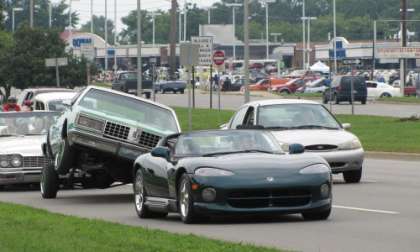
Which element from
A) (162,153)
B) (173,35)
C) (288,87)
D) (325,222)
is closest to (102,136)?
(162,153)

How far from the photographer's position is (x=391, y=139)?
3812 cm

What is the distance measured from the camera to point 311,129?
976 inches

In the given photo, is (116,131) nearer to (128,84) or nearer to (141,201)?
(141,201)

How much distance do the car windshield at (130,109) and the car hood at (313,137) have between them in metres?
3.04

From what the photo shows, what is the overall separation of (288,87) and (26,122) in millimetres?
76608

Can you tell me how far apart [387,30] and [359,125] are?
507 ft

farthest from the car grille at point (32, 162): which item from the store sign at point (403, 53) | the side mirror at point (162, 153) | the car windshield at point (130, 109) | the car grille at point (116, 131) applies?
the store sign at point (403, 53)

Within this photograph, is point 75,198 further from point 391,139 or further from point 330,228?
point 391,139

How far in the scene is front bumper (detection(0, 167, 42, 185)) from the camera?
2466 centimetres

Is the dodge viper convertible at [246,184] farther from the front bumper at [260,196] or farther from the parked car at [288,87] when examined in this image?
the parked car at [288,87]

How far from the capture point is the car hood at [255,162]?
15.8 metres

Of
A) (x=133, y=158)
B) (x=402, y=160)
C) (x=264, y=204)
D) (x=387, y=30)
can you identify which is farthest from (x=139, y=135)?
(x=387, y=30)

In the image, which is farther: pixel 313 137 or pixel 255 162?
pixel 313 137

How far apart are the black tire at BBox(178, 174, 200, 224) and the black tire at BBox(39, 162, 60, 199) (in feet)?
20.4
